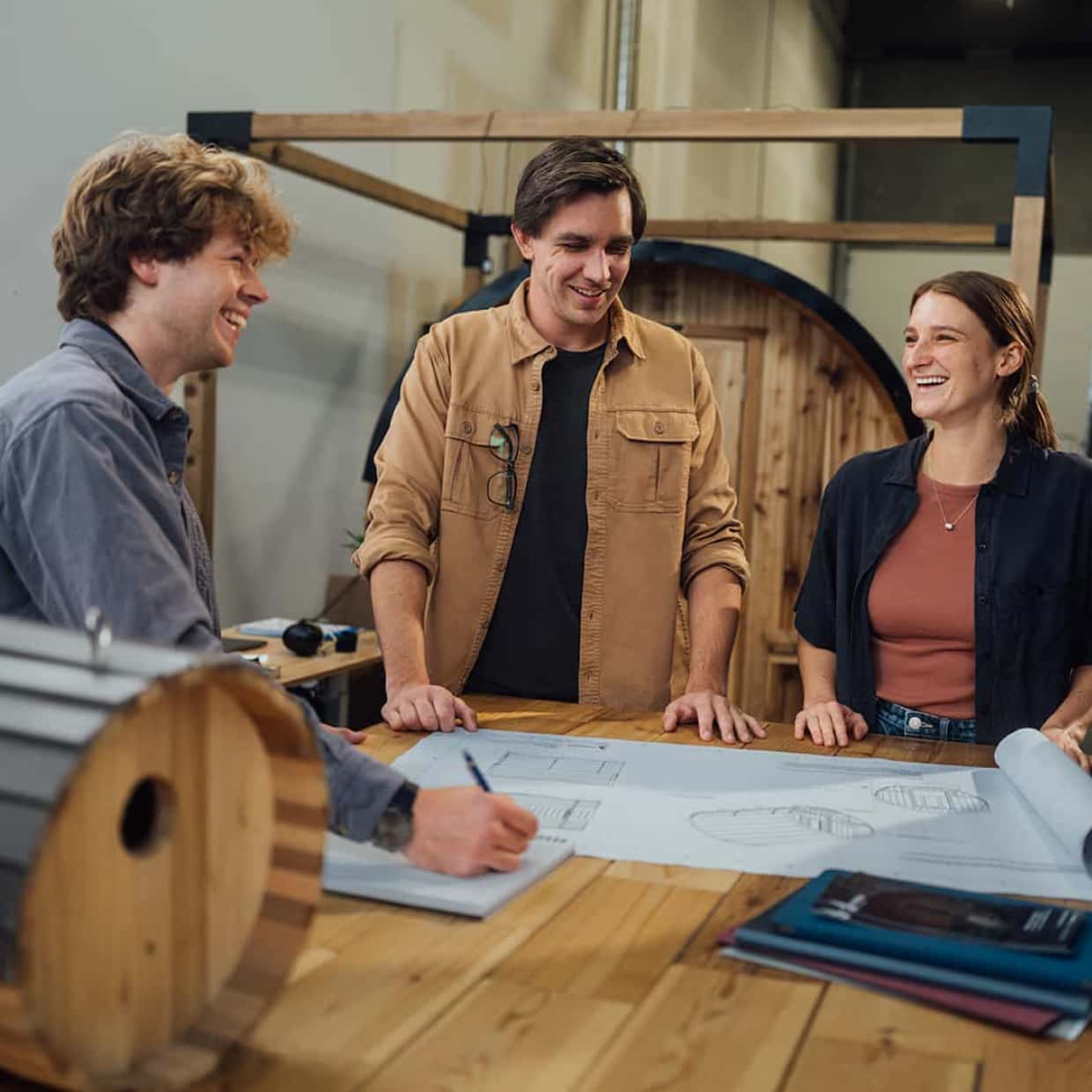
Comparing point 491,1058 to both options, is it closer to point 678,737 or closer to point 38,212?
point 678,737

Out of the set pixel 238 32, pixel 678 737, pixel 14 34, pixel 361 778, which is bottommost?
pixel 678 737

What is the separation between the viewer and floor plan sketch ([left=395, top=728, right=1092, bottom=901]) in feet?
4.51

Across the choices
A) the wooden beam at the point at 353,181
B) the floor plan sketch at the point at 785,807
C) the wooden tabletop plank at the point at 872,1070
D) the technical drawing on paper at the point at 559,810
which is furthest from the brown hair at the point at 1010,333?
the wooden beam at the point at 353,181

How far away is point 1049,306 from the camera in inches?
340

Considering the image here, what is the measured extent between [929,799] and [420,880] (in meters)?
0.68

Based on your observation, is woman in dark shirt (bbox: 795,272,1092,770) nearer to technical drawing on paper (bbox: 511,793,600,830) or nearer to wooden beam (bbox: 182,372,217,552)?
technical drawing on paper (bbox: 511,793,600,830)

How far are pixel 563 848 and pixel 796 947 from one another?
0.32 metres

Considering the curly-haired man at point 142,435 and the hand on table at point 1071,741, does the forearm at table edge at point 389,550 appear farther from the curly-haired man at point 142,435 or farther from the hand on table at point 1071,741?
the hand on table at point 1071,741

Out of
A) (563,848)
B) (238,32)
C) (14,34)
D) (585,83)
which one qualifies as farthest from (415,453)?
(585,83)

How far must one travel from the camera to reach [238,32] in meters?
4.36

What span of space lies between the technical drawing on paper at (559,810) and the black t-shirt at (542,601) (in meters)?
0.86

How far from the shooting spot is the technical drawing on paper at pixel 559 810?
1.48 metres

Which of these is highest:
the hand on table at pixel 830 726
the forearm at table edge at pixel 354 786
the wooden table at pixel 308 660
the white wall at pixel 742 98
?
the white wall at pixel 742 98

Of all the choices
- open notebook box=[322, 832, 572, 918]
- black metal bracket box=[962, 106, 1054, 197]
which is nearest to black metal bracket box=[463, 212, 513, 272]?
black metal bracket box=[962, 106, 1054, 197]
